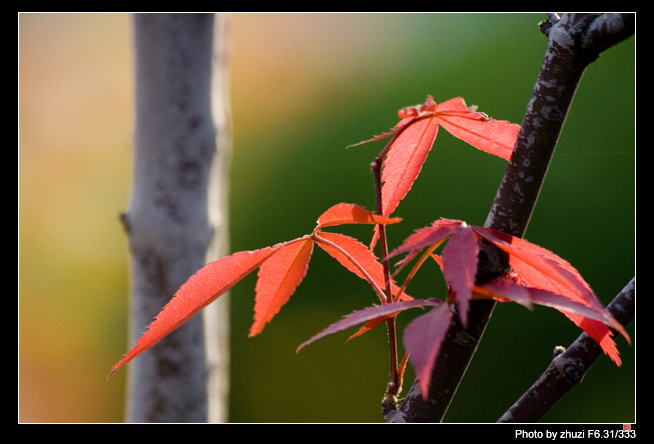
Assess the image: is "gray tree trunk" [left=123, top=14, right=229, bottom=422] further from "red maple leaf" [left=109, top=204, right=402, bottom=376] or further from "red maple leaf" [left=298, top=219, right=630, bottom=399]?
"red maple leaf" [left=298, top=219, right=630, bottom=399]

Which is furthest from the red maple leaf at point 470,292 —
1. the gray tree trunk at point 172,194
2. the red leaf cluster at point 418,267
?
the gray tree trunk at point 172,194

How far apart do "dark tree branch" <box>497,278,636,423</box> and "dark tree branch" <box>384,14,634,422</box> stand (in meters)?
0.08

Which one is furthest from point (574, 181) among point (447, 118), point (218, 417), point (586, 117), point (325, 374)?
point (447, 118)

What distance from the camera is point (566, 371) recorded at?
0.42 meters

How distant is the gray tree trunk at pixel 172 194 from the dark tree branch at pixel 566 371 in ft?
1.85

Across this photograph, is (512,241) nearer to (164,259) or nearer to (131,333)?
(164,259)

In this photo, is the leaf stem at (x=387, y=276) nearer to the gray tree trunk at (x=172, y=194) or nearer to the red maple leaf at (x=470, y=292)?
the red maple leaf at (x=470, y=292)

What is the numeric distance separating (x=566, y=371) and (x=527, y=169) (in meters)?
0.16

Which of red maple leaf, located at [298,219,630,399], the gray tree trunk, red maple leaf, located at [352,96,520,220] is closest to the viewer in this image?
red maple leaf, located at [298,219,630,399]

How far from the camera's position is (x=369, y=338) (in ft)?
5.86

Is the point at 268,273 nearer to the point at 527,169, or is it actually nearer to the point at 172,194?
the point at 527,169

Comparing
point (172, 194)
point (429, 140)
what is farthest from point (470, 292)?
point (172, 194)

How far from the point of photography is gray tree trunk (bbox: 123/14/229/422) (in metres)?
0.86

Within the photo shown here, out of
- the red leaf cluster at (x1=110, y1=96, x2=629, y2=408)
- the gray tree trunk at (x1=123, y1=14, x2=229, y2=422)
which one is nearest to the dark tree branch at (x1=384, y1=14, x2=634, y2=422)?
the red leaf cluster at (x1=110, y1=96, x2=629, y2=408)
